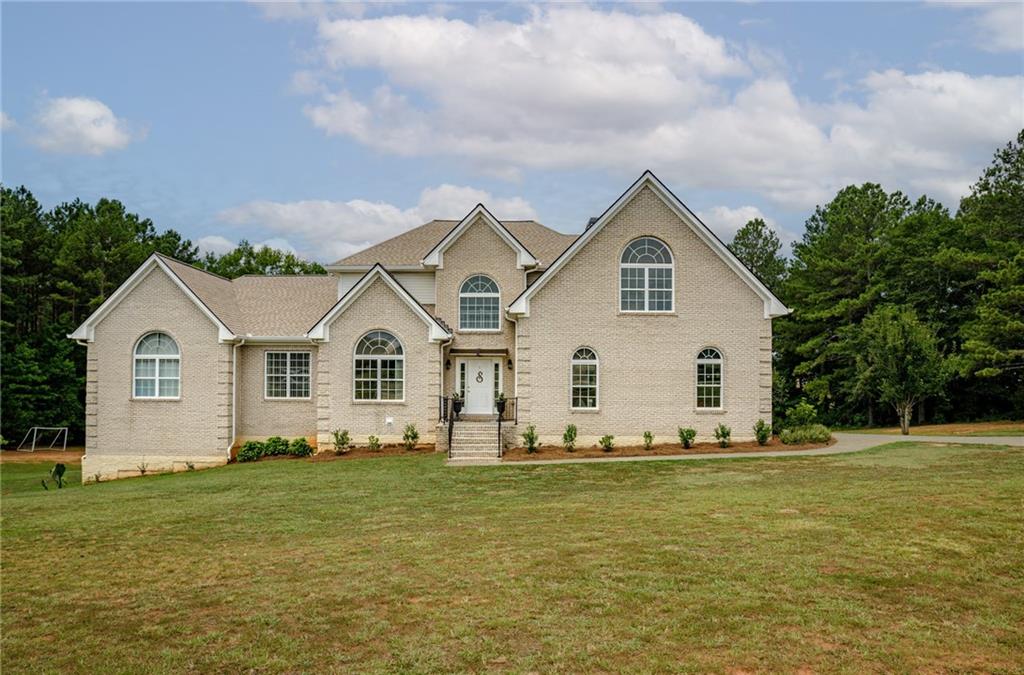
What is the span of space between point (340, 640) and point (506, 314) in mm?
20517

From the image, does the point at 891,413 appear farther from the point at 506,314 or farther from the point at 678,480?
the point at 678,480

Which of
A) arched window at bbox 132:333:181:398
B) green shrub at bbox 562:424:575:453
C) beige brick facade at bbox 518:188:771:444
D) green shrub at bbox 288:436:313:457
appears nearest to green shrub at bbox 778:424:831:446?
beige brick facade at bbox 518:188:771:444

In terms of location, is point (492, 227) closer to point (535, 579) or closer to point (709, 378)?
point (709, 378)

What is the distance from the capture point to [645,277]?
25625 millimetres

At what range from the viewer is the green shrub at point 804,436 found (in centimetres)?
2536

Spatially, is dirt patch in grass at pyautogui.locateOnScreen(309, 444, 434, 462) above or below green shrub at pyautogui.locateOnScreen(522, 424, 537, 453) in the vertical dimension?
below

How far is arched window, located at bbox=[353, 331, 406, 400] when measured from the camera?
2645 centimetres

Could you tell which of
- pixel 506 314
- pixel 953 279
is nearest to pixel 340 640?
pixel 506 314

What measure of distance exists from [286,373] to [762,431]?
54.7 ft

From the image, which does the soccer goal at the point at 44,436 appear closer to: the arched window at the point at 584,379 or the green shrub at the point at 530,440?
the green shrub at the point at 530,440

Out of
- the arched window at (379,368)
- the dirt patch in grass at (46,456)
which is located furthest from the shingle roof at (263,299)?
the dirt patch in grass at (46,456)

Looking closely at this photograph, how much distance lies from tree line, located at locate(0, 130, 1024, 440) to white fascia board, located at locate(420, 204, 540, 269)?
20.6 meters

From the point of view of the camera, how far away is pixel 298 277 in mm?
32406

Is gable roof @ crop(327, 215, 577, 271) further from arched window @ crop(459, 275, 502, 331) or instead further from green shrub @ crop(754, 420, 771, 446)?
green shrub @ crop(754, 420, 771, 446)
